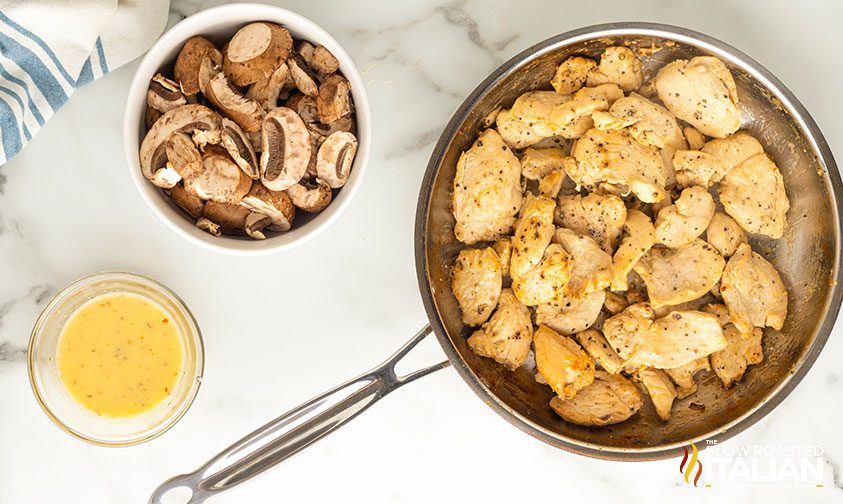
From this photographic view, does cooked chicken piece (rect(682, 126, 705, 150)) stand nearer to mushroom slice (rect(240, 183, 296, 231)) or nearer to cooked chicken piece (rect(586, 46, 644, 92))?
cooked chicken piece (rect(586, 46, 644, 92))

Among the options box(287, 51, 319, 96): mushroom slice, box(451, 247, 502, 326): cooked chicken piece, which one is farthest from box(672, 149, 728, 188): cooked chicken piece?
box(287, 51, 319, 96): mushroom slice

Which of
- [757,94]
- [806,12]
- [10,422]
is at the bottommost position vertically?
[10,422]

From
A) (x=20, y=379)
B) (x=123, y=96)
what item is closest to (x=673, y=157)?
(x=123, y=96)

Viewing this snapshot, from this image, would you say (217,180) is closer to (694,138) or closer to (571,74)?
(571,74)

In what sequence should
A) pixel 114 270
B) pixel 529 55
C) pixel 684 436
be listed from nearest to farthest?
1. pixel 529 55
2. pixel 684 436
3. pixel 114 270

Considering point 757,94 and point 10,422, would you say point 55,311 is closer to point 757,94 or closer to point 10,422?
point 10,422

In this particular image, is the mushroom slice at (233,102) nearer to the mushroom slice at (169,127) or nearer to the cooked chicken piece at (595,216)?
the mushroom slice at (169,127)
